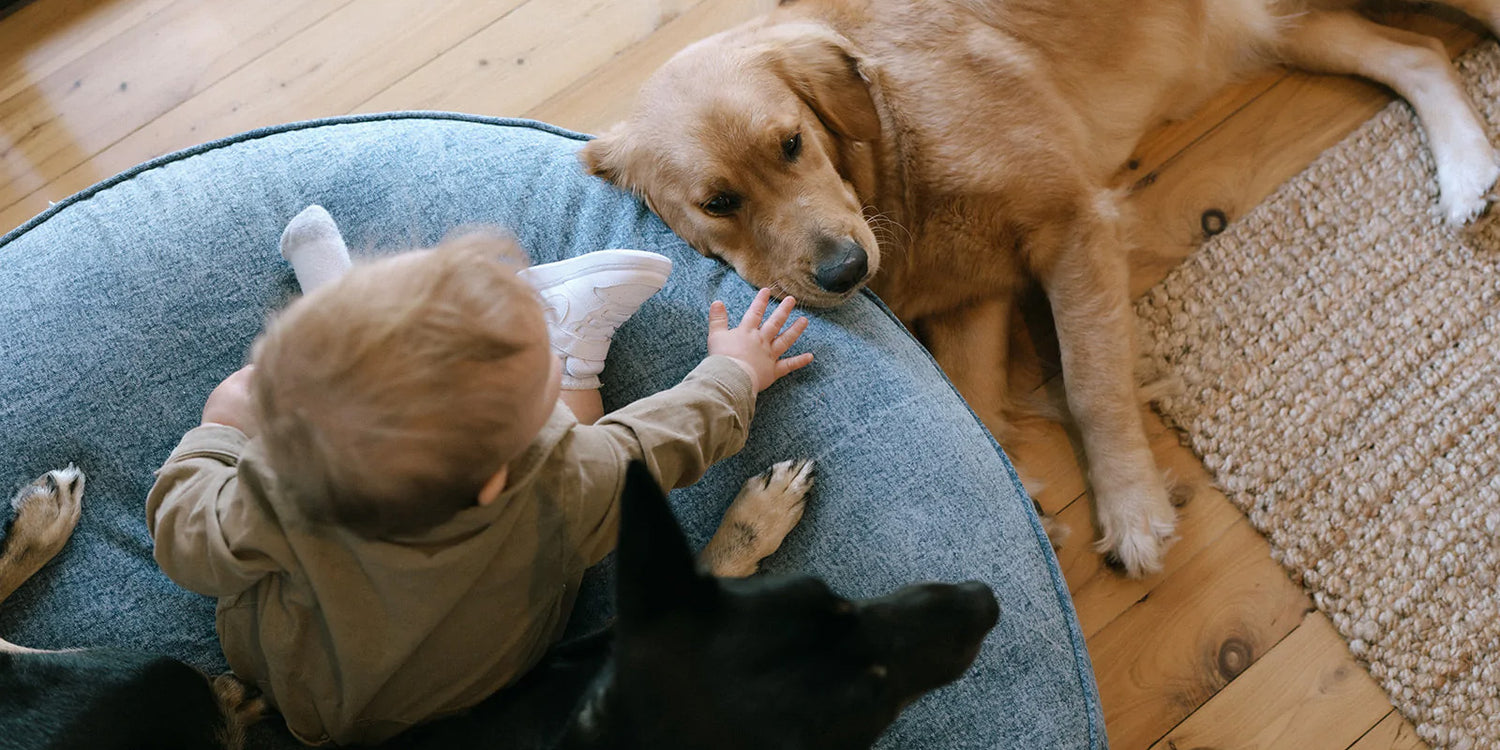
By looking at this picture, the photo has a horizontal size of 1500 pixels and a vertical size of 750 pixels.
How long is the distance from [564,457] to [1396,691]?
1621mm

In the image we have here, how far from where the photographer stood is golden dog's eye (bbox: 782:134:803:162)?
176cm

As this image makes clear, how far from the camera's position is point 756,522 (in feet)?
5.30

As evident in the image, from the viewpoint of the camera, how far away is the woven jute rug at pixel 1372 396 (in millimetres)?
1897

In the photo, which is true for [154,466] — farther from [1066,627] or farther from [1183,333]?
[1183,333]

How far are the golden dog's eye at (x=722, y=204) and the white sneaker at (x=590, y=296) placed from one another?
0.50ft

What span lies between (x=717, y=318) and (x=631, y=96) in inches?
39.9

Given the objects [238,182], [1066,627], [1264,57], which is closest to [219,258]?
[238,182]

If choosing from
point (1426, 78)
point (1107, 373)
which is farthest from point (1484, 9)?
point (1107, 373)

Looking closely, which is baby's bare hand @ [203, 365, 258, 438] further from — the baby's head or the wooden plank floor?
the wooden plank floor

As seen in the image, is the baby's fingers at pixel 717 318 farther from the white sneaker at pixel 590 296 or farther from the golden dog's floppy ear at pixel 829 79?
the golden dog's floppy ear at pixel 829 79

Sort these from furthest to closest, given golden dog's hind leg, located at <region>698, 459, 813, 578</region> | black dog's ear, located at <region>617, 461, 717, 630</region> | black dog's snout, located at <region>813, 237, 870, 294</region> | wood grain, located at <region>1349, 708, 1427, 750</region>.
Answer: wood grain, located at <region>1349, 708, 1427, 750</region>, black dog's snout, located at <region>813, 237, 870, 294</region>, golden dog's hind leg, located at <region>698, 459, 813, 578</region>, black dog's ear, located at <region>617, 461, 717, 630</region>

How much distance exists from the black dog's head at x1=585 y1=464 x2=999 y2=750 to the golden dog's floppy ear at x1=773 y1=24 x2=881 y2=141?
3.18 feet

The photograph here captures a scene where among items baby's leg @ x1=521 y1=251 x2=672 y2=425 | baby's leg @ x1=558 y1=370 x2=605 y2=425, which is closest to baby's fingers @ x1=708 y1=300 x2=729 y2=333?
baby's leg @ x1=521 y1=251 x2=672 y2=425

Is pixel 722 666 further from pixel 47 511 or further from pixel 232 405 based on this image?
pixel 47 511
